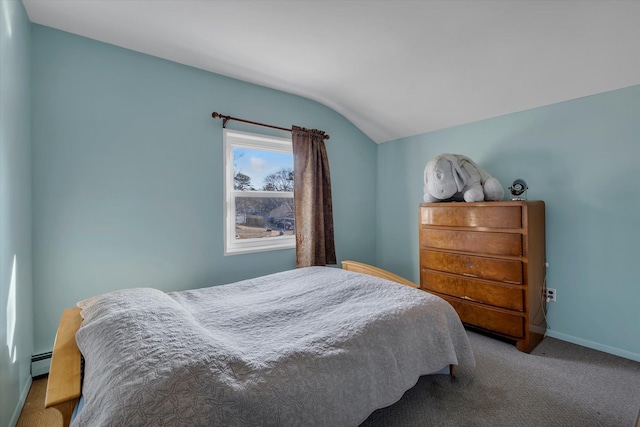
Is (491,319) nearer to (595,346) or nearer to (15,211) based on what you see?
(595,346)

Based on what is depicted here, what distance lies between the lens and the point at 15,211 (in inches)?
60.1

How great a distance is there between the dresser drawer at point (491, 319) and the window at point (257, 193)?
176 centimetres

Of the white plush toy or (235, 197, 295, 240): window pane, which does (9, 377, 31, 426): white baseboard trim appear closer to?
(235, 197, 295, 240): window pane

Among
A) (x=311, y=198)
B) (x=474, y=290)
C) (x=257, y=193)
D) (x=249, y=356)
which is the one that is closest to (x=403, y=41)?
(x=311, y=198)

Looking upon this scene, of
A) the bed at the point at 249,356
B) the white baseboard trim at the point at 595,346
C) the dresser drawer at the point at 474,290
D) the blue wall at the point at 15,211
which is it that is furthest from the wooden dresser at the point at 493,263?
the blue wall at the point at 15,211

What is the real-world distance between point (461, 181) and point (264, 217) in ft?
6.36

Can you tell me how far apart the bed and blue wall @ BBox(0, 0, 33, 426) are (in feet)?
1.05

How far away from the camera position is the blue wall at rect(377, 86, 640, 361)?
2.04 meters

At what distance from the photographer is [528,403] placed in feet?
5.18

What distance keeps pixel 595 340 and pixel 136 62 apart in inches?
168

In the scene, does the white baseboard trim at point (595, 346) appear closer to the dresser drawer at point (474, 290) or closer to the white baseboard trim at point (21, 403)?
the dresser drawer at point (474, 290)

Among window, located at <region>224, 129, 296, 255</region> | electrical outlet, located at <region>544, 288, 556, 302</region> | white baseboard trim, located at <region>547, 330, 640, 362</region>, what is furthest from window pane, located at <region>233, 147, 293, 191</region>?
white baseboard trim, located at <region>547, 330, 640, 362</region>

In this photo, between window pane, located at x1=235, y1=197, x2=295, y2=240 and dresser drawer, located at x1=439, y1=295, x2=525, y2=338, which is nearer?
dresser drawer, located at x1=439, y1=295, x2=525, y2=338

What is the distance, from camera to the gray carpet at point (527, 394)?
4.80 ft
